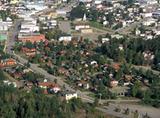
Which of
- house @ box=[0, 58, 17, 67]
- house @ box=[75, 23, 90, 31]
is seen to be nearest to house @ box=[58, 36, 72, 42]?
house @ box=[75, 23, 90, 31]

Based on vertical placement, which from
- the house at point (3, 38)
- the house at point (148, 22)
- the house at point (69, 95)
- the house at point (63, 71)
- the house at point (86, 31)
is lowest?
the house at point (148, 22)

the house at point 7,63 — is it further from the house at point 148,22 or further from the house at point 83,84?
the house at point 148,22

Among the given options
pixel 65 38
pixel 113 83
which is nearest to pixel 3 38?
pixel 65 38

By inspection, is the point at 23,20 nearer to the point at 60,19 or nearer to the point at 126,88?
the point at 60,19

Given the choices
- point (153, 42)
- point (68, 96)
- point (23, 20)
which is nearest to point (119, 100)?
point (68, 96)

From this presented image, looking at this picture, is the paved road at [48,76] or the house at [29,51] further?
the house at [29,51]

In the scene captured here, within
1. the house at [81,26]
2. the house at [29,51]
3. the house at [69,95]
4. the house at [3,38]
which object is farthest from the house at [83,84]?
the house at [81,26]

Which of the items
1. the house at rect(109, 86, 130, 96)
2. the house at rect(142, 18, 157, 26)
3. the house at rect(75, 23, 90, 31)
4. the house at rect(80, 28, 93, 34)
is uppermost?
the house at rect(75, 23, 90, 31)

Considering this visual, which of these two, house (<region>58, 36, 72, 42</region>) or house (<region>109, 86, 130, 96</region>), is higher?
house (<region>58, 36, 72, 42</region>)

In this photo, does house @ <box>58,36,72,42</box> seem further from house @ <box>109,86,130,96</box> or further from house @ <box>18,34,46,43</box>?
house @ <box>109,86,130,96</box>

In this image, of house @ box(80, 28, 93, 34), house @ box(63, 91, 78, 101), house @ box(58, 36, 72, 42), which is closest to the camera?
house @ box(63, 91, 78, 101)

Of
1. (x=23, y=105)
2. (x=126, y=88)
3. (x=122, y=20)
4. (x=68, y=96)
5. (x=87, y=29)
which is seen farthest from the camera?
(x=122, y=20)
